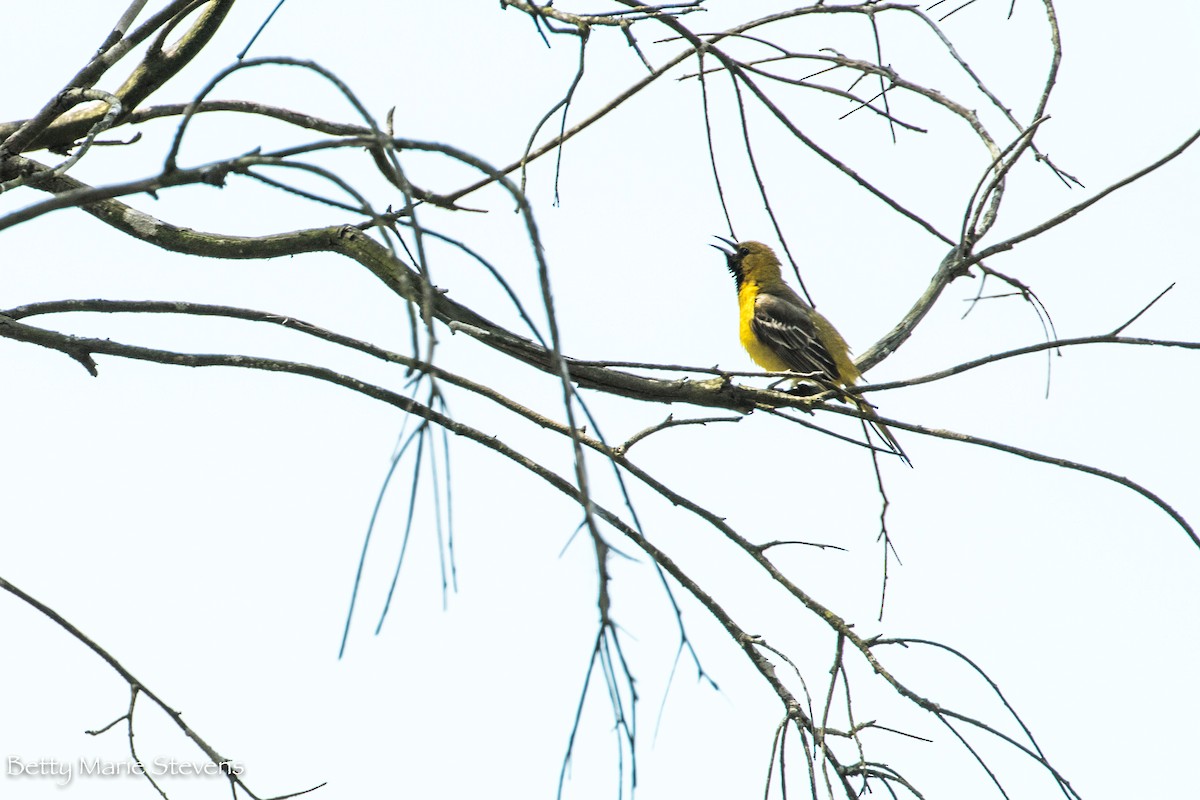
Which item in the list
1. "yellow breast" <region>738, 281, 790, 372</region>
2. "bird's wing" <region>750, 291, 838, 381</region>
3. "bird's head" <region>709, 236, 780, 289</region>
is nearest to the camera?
"bird's wing" <region>750, 291, 838, 381</region>

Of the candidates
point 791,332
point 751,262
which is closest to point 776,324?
point 791,332

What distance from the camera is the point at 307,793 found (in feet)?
11.6

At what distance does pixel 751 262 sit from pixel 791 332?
124 cm

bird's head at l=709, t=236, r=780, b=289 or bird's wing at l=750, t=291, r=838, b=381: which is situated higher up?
bird's head at l=709, t=236, r=780, b=289

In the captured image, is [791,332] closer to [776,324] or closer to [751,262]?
[776,324]

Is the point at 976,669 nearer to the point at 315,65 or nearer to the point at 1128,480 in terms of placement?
the point at 1128,480

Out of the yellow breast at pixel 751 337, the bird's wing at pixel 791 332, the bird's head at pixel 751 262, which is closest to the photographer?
the bird's wing at pixel 791 332

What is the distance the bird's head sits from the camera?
879 cm

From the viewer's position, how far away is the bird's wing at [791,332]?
7.51m

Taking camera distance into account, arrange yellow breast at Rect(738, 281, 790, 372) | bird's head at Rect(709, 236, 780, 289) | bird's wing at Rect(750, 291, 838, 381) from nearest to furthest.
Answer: bird's wing at Rect(750, 291, 838, 381), yellow breast at Rect(738, 281, 790, 372), bird's head at Rect(709, 236, 780, 289)

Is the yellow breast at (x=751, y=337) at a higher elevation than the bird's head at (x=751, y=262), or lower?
lower

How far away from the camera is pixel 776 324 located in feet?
26.1

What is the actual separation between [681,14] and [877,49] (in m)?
0.89

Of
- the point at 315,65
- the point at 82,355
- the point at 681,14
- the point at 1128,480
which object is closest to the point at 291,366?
the point at 82,355
